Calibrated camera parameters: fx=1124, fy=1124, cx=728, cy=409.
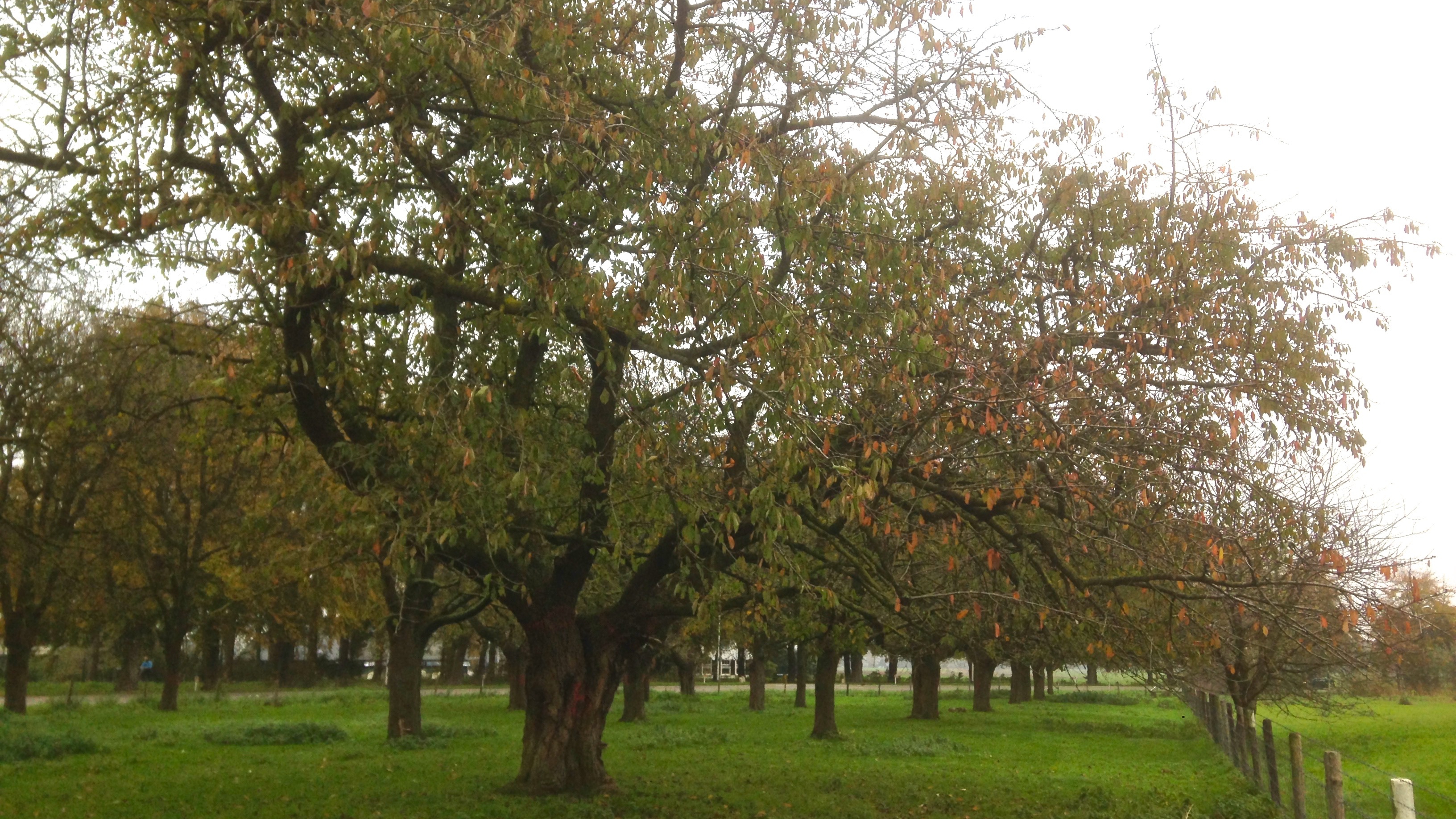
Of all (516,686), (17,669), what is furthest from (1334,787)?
(17,669)

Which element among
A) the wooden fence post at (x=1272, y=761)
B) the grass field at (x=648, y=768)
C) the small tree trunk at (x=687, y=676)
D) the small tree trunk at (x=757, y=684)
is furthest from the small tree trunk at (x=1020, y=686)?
the wooden fence post at (x=1272, y=761)

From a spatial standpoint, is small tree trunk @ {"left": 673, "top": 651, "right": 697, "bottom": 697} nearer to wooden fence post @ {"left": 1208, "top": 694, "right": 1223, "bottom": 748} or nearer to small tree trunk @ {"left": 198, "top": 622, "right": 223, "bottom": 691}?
small tree trunk @ {"left": 198, "top": 622, "right": 223, "bottom": 691}

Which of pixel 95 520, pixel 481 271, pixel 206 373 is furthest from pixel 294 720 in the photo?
pixel 481 271

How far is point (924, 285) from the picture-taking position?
10148mm

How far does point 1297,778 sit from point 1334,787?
2.12m

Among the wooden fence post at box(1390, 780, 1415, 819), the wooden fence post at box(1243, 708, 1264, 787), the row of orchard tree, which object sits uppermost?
the row of orchard tree

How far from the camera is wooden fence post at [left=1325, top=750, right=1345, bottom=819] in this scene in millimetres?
9367

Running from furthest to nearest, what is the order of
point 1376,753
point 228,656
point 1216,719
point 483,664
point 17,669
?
1. point 483,664
2. point 228,656
3. point 17,669
4. point 1376,753
5. point 1216,719

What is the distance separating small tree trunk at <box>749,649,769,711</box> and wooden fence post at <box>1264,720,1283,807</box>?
80.1 feet

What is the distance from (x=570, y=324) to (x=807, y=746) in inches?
663

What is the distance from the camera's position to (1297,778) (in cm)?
1143

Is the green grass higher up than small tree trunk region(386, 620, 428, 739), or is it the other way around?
small tree trunk region(386, 620, 428, 739)

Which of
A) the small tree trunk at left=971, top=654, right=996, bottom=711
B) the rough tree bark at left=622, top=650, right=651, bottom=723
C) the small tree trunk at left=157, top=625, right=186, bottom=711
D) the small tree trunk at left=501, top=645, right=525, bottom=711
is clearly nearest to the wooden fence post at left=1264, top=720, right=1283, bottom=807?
the rough tree bark at left=622, top=650, right=651, bottom=723

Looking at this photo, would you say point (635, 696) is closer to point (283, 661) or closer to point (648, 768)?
point (648, 768)
